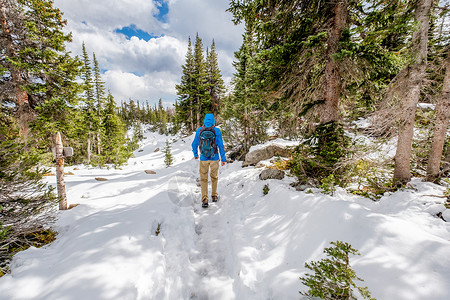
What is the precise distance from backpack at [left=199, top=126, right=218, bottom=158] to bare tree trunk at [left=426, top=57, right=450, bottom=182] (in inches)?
241

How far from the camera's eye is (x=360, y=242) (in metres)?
2.47

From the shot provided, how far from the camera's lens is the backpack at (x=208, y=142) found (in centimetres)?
563

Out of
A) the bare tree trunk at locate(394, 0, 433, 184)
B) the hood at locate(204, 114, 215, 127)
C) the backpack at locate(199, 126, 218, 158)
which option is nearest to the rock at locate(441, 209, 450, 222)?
the bare tree trunk at locate(394, 0, 433, 184)

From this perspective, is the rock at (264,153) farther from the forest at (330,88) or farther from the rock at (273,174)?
the rock at (273,174)

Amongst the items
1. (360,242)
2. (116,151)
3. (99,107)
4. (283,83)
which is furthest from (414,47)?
(99,107)

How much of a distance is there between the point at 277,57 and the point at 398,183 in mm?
4945

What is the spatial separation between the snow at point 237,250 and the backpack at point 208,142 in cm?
204

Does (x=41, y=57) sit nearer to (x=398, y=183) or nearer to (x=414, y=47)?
(x=414, y=47)

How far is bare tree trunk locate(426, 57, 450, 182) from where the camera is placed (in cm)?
420

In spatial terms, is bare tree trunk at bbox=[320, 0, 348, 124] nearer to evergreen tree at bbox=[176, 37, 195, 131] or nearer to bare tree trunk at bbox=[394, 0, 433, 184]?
bare tree trunk at bbox=[394, 0, 433, 184]

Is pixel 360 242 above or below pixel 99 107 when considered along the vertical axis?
below

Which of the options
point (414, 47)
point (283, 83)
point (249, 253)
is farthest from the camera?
point (283, 83)

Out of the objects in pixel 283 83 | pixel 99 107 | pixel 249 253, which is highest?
pixel 99 107

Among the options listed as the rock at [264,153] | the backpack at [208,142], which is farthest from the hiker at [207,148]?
the rock at [264,153]
